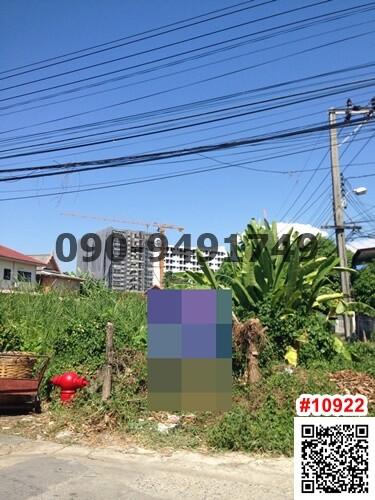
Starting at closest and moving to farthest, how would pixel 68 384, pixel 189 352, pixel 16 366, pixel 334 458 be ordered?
pixel 334 458 → pixel 189 352 → pixel 68 384 → pixel 16 366

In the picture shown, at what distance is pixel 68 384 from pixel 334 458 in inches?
231

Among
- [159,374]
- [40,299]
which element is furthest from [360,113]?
[159,374]

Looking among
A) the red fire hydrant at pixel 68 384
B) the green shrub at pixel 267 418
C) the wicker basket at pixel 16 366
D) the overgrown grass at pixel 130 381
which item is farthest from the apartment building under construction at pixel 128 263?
the green shrub at pixel 267 418

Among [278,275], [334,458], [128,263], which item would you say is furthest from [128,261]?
[334,458]

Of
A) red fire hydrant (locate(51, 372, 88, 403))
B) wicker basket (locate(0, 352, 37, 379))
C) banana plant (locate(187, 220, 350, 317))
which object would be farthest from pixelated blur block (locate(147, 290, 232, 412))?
banana plant (locate(187, 220, 350, 317))

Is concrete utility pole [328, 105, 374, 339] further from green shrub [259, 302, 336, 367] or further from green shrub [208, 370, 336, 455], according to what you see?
green shrub [208, 370, 336, 455]

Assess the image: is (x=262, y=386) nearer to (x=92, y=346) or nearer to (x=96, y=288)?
(x=92, y=346)

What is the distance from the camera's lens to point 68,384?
28.1 feet

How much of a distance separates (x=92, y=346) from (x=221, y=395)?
2.95 m

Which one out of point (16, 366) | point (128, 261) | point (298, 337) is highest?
point (128, 261)

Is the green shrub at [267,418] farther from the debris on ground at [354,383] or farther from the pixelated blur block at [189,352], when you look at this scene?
the pixelated blur block at [189,352]

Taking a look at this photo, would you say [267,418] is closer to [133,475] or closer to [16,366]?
[133,475]

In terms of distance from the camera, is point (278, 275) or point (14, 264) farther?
point (14, 264)

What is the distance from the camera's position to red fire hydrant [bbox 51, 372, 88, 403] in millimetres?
8594
